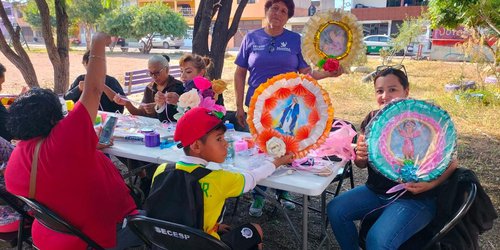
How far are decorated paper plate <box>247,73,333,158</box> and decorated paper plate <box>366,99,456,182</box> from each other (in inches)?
15.0

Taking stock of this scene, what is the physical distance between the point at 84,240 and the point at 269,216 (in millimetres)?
1882

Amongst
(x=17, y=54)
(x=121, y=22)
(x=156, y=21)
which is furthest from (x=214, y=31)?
(x=121, y=22)

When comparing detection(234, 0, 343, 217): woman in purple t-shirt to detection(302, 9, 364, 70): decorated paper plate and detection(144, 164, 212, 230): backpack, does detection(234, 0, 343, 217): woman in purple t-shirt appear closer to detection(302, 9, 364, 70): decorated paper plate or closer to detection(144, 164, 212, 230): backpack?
detection(302, 9, 364, 70): decorated paper plate

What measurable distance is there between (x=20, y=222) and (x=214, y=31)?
12.0ft

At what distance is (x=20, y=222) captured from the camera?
2.21 m

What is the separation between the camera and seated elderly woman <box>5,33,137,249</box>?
1.70 metres

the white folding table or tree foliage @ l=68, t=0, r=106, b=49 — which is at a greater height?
tree foliage @ l=68, t=0, r=106, b=49

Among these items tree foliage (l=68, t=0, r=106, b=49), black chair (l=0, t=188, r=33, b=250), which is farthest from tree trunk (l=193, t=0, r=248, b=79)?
tree foliage (l=68, t=0, r=106, b=49)

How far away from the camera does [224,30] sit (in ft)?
16.9

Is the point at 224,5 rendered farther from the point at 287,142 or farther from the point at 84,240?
the point at 84,240

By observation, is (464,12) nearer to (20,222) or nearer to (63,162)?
(63,162)

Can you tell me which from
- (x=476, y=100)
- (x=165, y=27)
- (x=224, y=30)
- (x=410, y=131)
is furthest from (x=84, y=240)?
(x=165, y=27)

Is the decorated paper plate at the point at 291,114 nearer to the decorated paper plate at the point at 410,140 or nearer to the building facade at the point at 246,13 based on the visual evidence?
the decorated paper plate at the point at 410,140

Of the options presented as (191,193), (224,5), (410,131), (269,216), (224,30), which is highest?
(224,5)
